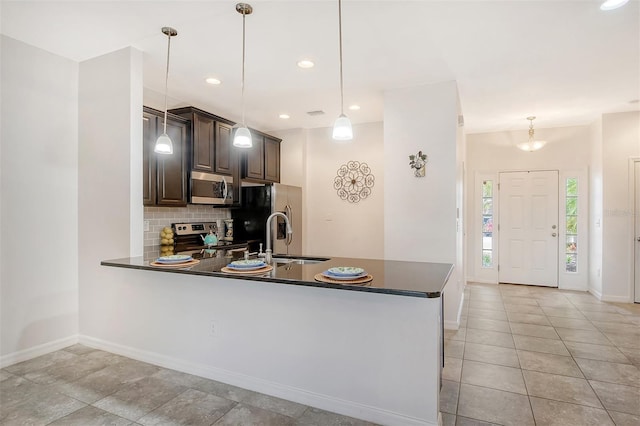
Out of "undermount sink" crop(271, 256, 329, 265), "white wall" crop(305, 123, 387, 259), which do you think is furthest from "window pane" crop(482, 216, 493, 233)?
"undermount sink" crop(271, 256, 329, 265)

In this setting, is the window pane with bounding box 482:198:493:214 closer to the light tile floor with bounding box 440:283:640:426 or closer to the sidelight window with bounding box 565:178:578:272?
the sidelight window with bounding box 565:178:578:272

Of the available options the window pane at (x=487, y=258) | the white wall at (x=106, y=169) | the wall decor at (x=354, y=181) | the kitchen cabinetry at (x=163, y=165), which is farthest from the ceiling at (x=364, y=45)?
the window pane at (x=487, y=258)

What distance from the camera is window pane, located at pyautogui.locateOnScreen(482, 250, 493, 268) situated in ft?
20.2

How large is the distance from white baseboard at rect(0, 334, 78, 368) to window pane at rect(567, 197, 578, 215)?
273 inches

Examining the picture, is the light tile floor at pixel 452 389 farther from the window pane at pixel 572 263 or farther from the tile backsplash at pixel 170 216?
the window pane at pixel 572 263

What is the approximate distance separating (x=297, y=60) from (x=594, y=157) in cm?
492

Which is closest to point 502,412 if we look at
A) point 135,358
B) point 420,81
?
point 135,358

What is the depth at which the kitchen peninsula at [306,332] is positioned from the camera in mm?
1939

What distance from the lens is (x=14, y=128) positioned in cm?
290

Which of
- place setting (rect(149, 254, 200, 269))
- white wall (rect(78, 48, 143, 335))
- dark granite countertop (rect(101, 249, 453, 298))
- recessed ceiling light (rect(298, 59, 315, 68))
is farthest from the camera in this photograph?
recessed ceiling light (rect(298, 59, 315, 68))

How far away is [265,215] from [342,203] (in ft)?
4.28

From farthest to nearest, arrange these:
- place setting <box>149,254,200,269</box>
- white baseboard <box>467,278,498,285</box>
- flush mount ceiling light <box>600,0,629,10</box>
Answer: white baseboard <box>467,278,498,285</box> < place setting <box>149,254,200,269</box> < flush mount ceiling light <box>600,0,629,10</box>

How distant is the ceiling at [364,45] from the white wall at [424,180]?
0.23 metres

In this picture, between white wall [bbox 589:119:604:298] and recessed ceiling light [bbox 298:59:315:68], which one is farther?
white wall [bbox 589:119:604:298]
